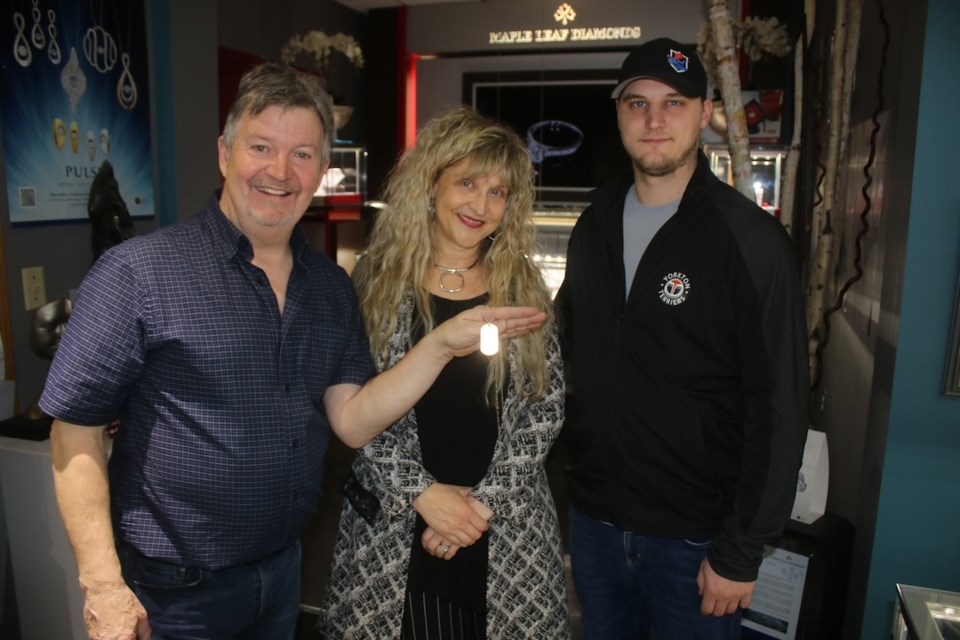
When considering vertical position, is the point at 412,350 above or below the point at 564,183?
below

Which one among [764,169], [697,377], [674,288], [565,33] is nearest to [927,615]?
[697,377]

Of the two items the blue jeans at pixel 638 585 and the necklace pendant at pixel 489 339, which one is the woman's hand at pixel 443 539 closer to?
the blue jeans at pixel 638 585

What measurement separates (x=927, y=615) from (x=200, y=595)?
130 cm

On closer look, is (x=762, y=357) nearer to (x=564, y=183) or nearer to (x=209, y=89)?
(x=209, y=89)

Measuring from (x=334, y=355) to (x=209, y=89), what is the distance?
2.56m

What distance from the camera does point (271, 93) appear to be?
1.44 meters

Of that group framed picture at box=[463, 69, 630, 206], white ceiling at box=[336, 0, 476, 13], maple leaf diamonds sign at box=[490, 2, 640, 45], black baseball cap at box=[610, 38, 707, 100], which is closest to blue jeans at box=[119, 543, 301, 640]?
black baseball cap at box=[610, 38, 707, 100]

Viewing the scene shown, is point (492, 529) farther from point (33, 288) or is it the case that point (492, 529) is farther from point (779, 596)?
point (33, 288)

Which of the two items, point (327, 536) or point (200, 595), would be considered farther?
point (327, 536)

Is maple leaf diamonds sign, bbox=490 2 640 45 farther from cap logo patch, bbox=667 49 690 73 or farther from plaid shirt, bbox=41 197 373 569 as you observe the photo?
plaid shirt, bbox=41 197 373 569

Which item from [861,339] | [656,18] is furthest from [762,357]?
[656,18]

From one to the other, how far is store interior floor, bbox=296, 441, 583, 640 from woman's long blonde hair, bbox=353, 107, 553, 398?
63.2 inches

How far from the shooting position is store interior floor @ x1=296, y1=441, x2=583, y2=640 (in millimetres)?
2971

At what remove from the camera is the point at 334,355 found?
156 centimetres
